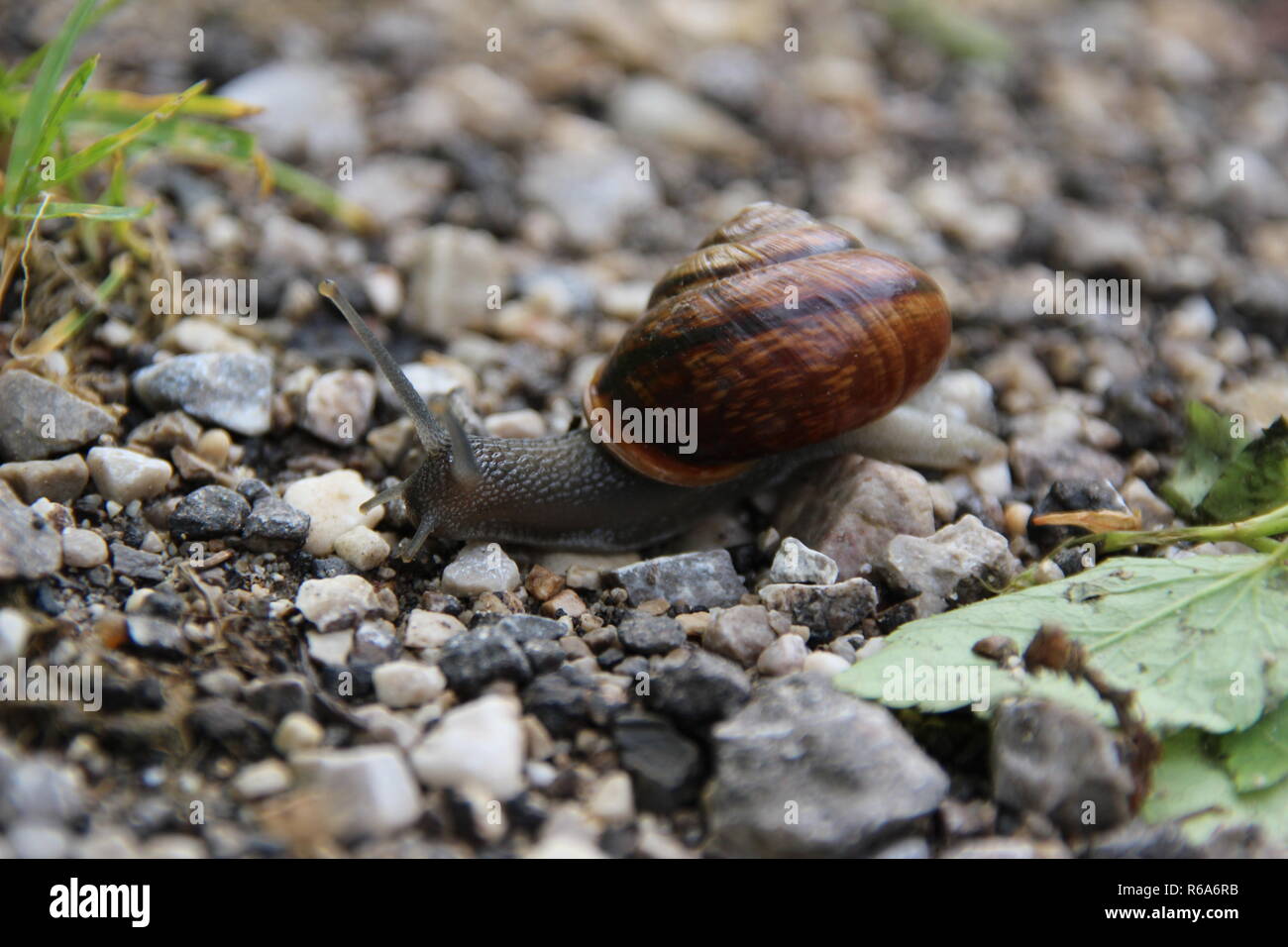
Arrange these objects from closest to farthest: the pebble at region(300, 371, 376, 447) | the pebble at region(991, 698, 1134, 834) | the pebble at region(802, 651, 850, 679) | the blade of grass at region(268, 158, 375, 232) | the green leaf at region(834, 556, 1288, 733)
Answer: the pebble at region(991, 698, 1134, 834) → the green leaf at region(834, 556, 1288, 733) → the pebble at region(802, 651, 850, 679) → the pebble at region(300, 371, 376, 447) → the blade of grass at region(268, 158, 375, 232)

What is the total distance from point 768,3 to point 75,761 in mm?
6247

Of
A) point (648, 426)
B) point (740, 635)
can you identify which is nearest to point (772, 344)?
point (648, 426)

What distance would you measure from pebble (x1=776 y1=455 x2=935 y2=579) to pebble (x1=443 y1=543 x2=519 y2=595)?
1060mm

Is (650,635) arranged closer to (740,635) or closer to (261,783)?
(740,635)

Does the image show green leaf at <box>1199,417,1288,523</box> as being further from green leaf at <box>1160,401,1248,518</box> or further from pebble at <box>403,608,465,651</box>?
pebble at <box>403,608,465,651</box>

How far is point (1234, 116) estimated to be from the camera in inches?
267

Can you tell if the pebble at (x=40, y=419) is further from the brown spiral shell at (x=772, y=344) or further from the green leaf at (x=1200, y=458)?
the green leaf at (x=1200, y=458)

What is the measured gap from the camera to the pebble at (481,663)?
10.2ft

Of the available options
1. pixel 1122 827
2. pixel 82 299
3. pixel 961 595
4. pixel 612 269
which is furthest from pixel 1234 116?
pixel 82 299

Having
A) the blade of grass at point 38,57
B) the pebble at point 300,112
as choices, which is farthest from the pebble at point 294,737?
the pebble at point 300,112

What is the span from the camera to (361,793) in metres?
2.63

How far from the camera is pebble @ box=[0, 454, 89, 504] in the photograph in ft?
11.4

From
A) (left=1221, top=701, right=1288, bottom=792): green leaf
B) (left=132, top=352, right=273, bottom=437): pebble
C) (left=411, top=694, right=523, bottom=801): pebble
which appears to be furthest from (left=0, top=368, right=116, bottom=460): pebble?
(left=1221, top=701, right=1288, bottom=792): green leaf
